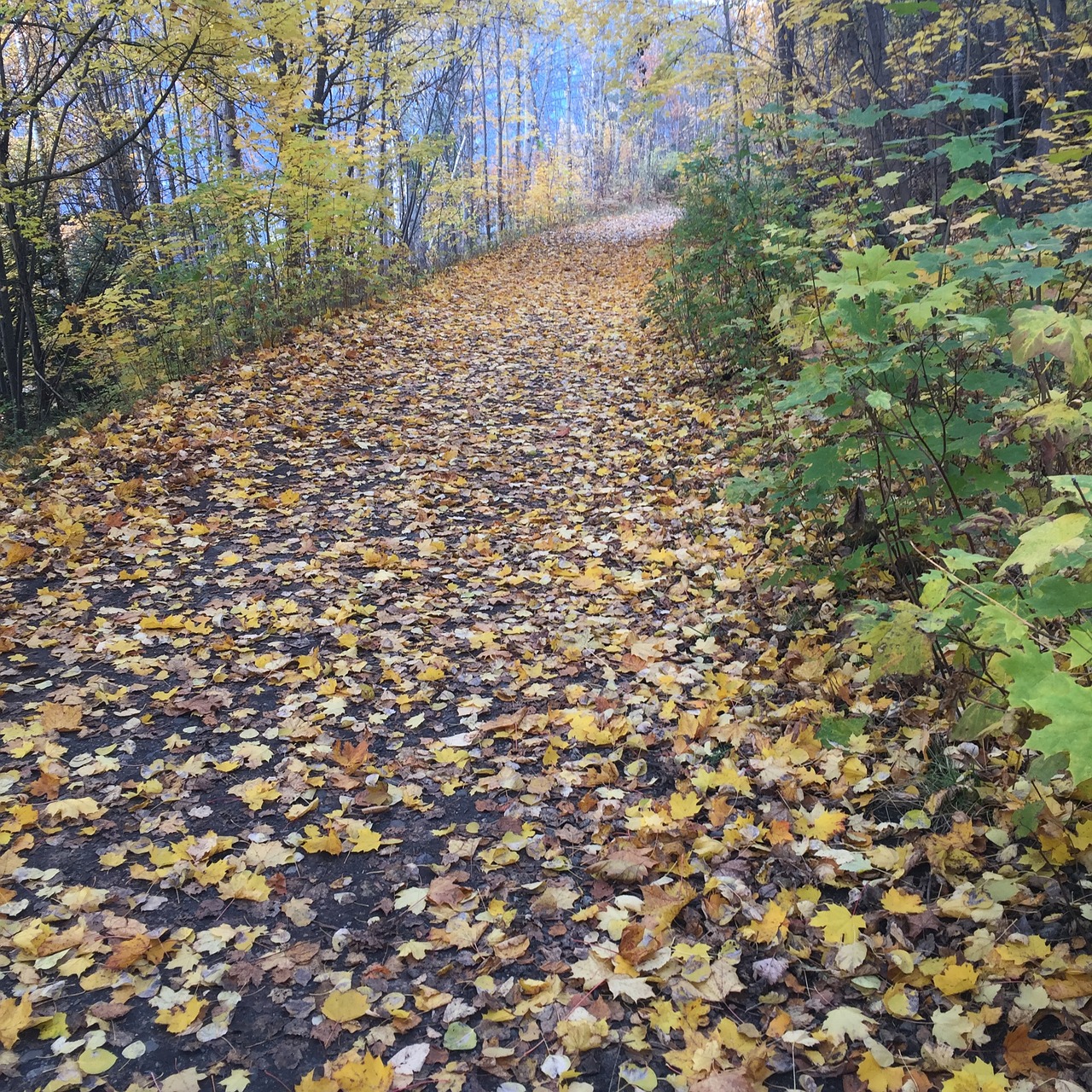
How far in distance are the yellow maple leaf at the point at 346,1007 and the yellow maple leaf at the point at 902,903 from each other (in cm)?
165

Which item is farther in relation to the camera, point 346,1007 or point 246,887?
point 246,887

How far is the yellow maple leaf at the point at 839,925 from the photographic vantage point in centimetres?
226

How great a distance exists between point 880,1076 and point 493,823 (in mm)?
1579

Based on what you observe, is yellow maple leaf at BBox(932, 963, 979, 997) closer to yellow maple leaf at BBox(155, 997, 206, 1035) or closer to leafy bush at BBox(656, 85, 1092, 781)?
leafy bush at BBox(656, 85, 1092, 781)

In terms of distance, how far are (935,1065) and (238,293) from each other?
33.6 feet

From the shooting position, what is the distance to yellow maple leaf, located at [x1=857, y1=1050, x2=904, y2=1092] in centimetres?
187

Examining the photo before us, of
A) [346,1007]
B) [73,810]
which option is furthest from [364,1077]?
[73,810]

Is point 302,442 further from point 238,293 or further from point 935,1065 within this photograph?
point 935,1065

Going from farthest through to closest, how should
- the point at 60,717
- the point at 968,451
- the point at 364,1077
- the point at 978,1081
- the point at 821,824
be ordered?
1. the point at 60,717
2. the point at 968,451
3. the point at 821,824
4. the point at 364,1077
5. the point at 978,1081

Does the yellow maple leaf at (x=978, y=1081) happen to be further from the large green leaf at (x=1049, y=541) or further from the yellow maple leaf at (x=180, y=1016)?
the yellow maple leaf at (x=180, y=1016)

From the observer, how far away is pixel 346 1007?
2.25 metres

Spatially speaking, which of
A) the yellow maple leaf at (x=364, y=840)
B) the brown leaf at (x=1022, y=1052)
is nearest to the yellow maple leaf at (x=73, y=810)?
the yellow maple leaf at (x=364, y=840)

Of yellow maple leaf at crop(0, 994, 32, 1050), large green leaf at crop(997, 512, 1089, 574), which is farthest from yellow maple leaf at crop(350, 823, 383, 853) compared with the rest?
large green leaf at crop(997, 512, 1089, 574)

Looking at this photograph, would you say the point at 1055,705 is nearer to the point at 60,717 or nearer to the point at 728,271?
the point at 60,717
